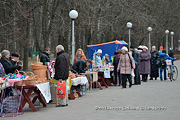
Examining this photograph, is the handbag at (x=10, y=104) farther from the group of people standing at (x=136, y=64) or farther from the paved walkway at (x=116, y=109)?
the group of people standing at (x=136, y=64)

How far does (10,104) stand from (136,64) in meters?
9.30

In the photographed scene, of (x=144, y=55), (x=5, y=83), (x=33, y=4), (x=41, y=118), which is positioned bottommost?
(x=41, y=118)

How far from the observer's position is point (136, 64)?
731 inches

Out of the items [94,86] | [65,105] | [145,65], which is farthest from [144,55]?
[65,105]

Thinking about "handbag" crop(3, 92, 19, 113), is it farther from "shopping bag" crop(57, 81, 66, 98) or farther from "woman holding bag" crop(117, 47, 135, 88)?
"woman holding bag" crop(117, 47, 135, 88)

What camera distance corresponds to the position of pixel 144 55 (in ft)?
66.4

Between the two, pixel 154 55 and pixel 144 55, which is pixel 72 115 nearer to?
pixel 144 55

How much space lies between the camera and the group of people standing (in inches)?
663

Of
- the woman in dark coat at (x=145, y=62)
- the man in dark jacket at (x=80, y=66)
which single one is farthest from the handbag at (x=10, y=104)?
the woman in dark coat at (x=145, y=62)

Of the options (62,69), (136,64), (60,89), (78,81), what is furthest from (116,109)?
(136,64)

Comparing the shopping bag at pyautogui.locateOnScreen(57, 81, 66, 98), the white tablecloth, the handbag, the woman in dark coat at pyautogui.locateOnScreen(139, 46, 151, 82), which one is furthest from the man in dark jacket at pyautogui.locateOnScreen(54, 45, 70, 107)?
the woman in dark coat at pyautogui.locateOnScreen(139, 46, 151, 82)

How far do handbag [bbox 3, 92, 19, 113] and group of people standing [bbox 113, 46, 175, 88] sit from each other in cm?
710

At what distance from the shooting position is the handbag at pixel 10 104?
10422 millimetres

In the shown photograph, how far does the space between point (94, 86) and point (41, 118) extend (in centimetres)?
885
